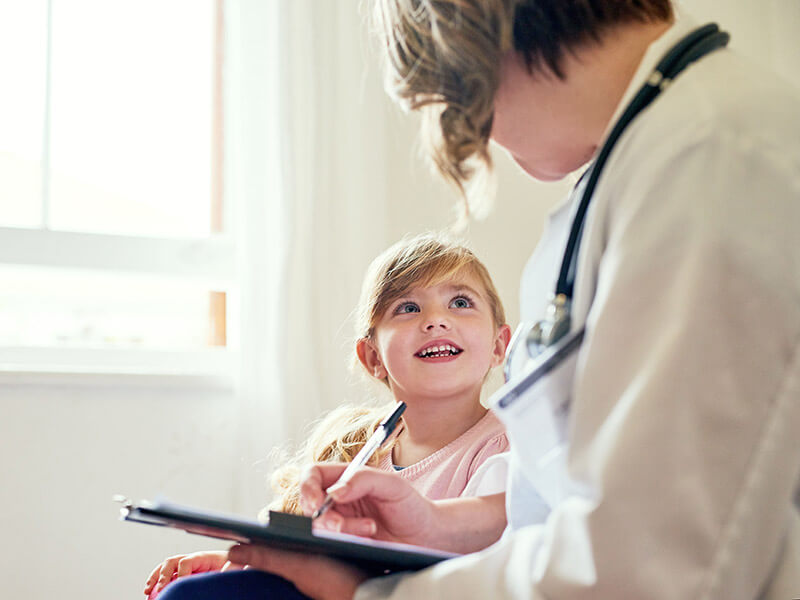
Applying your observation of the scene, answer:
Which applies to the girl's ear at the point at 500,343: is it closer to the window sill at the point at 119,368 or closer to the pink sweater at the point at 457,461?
the pink sweater at the point at 457,461

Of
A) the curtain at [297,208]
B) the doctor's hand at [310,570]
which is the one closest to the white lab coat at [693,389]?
the doctor's hand at [310,570]

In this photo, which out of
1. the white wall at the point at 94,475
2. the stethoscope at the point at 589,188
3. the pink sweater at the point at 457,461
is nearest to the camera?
the stethoscope at the point at 589,188

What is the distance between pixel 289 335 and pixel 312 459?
473mm

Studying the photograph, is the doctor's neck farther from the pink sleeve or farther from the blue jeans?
the pink sleeve

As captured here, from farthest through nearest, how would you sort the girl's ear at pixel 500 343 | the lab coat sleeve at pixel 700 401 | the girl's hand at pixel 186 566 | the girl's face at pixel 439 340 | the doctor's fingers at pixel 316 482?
1. the girl's ear at pixel 500 343
2. the girl's face at pixel 439 340
3. the girl's hand at pixel 186 566
4. the doctor's fingers at pixel 316 482
5. the lab coat sleeve at pixel 700 401

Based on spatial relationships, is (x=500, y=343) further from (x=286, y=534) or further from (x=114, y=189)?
(x=114, y=189)

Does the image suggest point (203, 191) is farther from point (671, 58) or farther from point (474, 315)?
point (671, 58)

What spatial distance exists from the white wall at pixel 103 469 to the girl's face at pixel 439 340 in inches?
22.5

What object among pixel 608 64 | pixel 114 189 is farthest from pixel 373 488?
pixel 114 189

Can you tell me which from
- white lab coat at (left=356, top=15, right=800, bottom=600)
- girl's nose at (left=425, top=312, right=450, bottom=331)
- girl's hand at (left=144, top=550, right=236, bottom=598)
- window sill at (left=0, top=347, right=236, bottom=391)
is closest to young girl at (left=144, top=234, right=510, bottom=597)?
girl's nose at (left=425, top=312, right=450, bottom=331)

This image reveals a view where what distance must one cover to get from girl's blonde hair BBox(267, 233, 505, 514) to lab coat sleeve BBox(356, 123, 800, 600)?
0.94m

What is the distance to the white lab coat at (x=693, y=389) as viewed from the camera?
0.58 m

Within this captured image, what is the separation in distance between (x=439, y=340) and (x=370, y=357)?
20 centimetres

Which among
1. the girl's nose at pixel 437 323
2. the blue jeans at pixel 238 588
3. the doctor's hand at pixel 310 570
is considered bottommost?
the blue jeans at pixel 238 588
